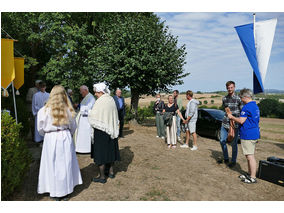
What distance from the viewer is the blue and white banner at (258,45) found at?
4.79 meters

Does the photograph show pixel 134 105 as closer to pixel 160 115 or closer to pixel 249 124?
pixel 160 115

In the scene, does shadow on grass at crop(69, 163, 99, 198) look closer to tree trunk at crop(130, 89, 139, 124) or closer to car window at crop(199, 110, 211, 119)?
car window at crop(199, 110, 211, 119)

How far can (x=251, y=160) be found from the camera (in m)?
4.50


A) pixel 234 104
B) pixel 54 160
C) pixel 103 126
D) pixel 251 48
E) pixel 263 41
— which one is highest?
pixel 263 41

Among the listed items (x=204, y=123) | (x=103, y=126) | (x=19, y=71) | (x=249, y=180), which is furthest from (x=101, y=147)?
(x=204, y=123)

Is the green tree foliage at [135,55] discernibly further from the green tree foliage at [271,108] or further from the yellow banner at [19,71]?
the green tree foliage at [271,108]

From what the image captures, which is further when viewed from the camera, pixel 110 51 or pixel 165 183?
pixel 110 51

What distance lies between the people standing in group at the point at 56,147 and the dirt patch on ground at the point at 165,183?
1.17 ft

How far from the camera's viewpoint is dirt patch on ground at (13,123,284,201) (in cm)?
384

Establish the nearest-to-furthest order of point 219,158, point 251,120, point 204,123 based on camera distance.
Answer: point 251,120
point 219,158
point 204,123

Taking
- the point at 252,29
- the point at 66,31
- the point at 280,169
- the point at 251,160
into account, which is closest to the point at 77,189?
the point at 251,160

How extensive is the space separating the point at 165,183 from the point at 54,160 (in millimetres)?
2398

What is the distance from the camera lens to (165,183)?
14.5 ft

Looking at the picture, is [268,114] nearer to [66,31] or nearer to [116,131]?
[66,31]
